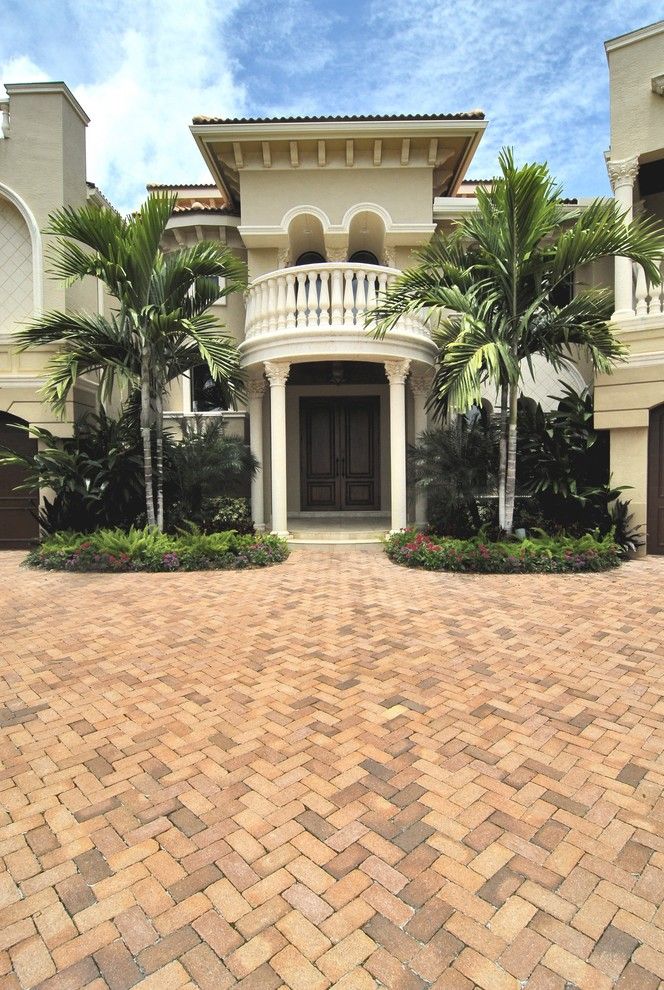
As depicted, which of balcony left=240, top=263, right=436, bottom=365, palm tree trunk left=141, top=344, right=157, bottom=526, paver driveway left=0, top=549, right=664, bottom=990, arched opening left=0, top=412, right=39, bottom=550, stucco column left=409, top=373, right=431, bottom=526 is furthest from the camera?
stucco column left=409, top=373, right=431, bottom=526

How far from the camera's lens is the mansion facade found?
9.15m

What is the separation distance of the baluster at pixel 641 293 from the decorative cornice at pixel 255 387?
7.05m

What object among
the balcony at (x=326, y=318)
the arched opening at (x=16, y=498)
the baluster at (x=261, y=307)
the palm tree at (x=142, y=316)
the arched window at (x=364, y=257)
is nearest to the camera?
the palm tree at (x=142, y=316)

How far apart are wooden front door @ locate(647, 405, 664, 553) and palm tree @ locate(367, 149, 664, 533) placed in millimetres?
1260

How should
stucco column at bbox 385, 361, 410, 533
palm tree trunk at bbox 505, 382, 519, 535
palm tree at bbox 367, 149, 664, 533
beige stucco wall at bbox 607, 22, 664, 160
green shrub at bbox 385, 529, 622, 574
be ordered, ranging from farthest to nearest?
stucco column at bbox 385, 361, 410, 533, beige stucco wall at bbox 607, 22, 664, 160, palm tree trunk at bbox 505, 382, 519, 535, green shrub at bbox 385, 529, 622, 574, palm tree at bbox 367, 149, 664, 533

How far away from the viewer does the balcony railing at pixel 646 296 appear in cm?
902

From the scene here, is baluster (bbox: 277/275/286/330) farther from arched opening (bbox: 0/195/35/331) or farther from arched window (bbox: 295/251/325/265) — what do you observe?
arched opening (bbox: 0/195/35/331)

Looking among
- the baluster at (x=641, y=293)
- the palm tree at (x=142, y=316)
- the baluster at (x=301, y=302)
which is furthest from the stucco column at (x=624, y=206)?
the palm tree at (x=142, y=316)

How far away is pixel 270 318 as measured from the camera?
10.2m

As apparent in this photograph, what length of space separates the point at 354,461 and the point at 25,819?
10809 mm

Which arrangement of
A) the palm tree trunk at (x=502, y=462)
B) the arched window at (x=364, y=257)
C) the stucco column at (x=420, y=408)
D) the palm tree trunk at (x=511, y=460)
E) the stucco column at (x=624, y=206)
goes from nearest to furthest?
the palm tree trunk at (x=511, y=460), the palm tree trunk at (x=502, y=462), the stucco column at (x=624, y=206), the stucco column at (x=420, y=408), the arched window at (x=364, y=257)

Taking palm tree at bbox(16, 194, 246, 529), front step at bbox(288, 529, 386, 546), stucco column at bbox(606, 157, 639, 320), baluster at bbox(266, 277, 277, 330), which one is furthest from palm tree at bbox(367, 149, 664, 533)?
palm tree at bbox(16, 194, 246, 529)

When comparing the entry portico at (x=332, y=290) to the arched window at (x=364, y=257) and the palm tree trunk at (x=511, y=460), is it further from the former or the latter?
the palm tree trunk at (x=511, y=460)

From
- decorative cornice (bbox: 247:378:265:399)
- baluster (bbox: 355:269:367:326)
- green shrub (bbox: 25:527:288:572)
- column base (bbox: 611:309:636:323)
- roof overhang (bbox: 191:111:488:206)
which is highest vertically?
roof overhang (bbox: 191:111:488:206)
